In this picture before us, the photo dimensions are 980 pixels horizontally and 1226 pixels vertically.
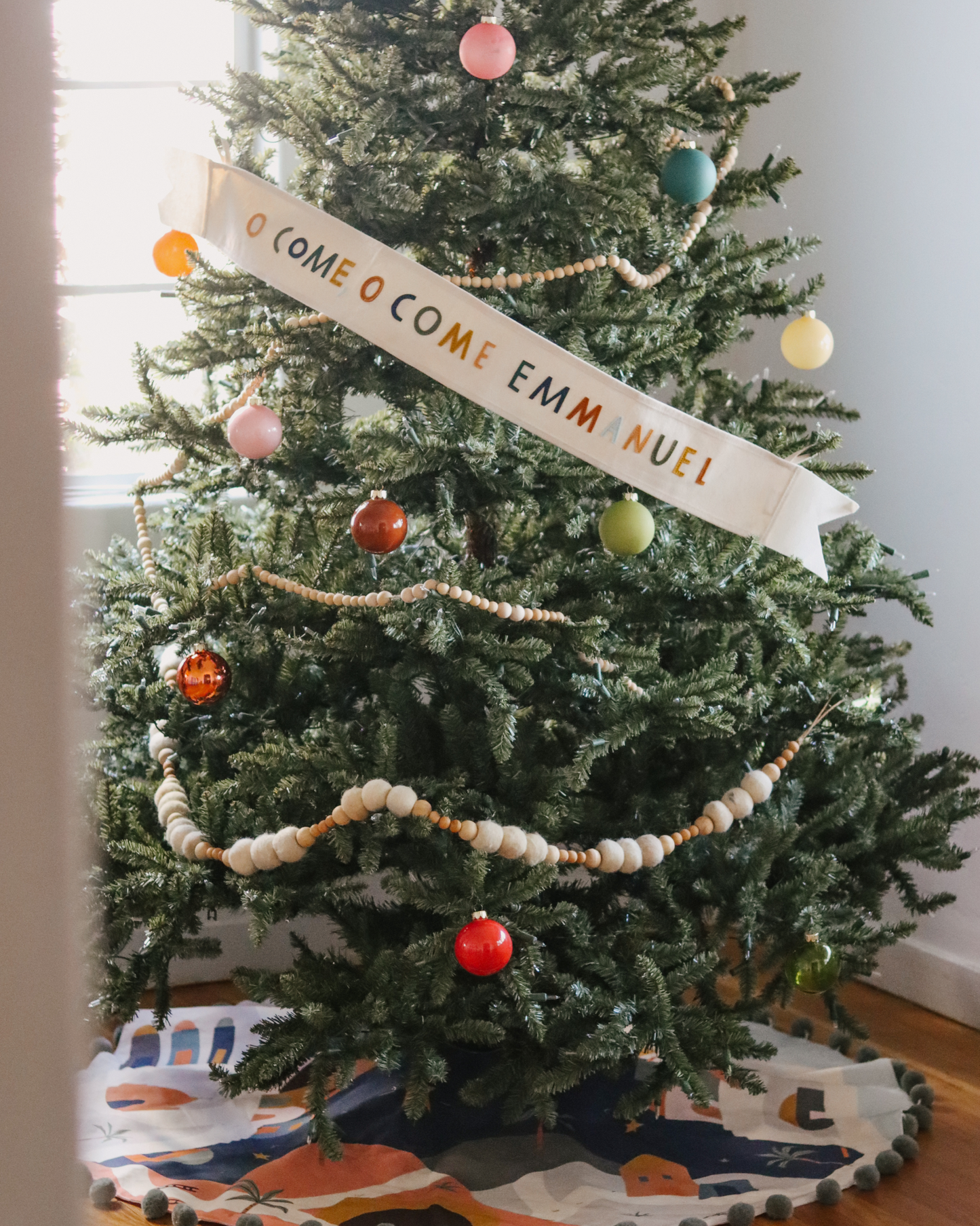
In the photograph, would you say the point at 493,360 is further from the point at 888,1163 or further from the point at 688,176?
the point at 888,1163

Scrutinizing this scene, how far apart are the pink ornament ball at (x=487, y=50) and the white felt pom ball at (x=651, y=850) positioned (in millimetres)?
792

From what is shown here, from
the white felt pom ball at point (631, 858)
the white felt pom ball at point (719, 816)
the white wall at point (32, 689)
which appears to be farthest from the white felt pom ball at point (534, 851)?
the white wall at point (32, 689)

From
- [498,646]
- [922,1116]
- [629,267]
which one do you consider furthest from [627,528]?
[922,1116]

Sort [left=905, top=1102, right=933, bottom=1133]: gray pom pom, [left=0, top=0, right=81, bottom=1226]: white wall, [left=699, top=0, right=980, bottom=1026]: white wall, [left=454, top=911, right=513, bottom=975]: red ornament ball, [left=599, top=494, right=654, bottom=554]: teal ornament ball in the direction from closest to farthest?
[left=0, top=0, right=81, bottom=1226]: white wall → [left=454, top=911, right=513, bottom=975]: red ornament ball → [left=599, top=494, right=654, bottom=554]: teal ornament ball → [left=905, top=1102, right=933, bottom=1133]: gray pom pom → [left=699, top=0, right=980, bottom=1026]: white wall

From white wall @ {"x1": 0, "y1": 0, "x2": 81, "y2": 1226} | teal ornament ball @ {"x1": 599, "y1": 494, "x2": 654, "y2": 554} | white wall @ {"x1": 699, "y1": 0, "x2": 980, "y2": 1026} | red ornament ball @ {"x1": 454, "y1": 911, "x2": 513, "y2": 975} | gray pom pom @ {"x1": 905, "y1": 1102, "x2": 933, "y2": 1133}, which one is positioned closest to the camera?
white wall @ {"x1": 0, "y1": 0, "x2": 81, "y2": 1226}

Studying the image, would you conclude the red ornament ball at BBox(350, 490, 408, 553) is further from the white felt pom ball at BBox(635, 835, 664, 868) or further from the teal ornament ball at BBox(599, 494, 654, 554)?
the white felt pom ball at BBox(635, 835, 664, 868)

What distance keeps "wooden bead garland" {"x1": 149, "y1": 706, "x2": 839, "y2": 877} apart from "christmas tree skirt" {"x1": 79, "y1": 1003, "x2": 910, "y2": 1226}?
0.89ft

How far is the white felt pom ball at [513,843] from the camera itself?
109 centimetres

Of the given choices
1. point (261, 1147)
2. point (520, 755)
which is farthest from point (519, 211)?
point (261, 1147)

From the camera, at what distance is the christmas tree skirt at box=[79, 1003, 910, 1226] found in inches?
47.4

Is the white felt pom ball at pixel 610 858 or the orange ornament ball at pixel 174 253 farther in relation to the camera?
the orange ornament ball at pixel 174 253

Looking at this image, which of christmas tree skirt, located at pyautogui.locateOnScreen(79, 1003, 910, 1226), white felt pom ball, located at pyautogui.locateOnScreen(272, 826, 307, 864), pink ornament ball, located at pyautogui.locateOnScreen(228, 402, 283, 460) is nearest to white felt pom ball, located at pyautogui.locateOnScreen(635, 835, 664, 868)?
christmas tree skirt, located at pyautogui.locateOnScreen(79, 1003, 910, 1226)

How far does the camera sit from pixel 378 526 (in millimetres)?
1084

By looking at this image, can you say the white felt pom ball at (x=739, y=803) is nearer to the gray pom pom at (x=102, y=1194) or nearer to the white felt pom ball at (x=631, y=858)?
the white felt pom ball at (x=631, y=858)
